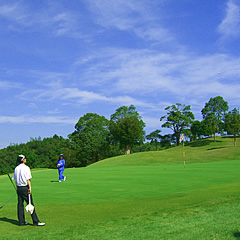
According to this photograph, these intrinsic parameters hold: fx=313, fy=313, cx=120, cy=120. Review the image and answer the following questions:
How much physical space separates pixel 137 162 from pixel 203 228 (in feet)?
178

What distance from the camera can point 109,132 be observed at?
106m

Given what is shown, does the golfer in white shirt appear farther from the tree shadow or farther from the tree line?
the tree line

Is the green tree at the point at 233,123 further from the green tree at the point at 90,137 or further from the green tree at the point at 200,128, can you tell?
the green tree at the point at 90,137

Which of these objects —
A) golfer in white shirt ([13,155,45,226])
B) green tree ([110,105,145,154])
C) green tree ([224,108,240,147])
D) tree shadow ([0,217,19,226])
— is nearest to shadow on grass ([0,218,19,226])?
tree shadow ([0,217,19,226])

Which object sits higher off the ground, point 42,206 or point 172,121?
point 172,121


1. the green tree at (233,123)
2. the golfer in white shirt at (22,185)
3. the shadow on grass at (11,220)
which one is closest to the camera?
the golfer in white shirt at (22,185)

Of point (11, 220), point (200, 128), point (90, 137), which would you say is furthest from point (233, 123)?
point (11, 220)

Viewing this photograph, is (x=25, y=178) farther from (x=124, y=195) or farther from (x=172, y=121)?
(x=172, y=121)

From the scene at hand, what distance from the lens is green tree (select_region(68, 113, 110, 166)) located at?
3974 inches

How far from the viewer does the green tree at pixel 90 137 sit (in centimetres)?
10094

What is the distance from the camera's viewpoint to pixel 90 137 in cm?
10106

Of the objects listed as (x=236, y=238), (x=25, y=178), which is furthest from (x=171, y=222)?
(x=25, y=178)

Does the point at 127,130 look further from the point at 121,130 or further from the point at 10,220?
the point at 10,220

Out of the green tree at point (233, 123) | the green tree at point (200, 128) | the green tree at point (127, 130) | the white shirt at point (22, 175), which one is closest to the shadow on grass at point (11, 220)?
the white shirt at point (22, 175)
